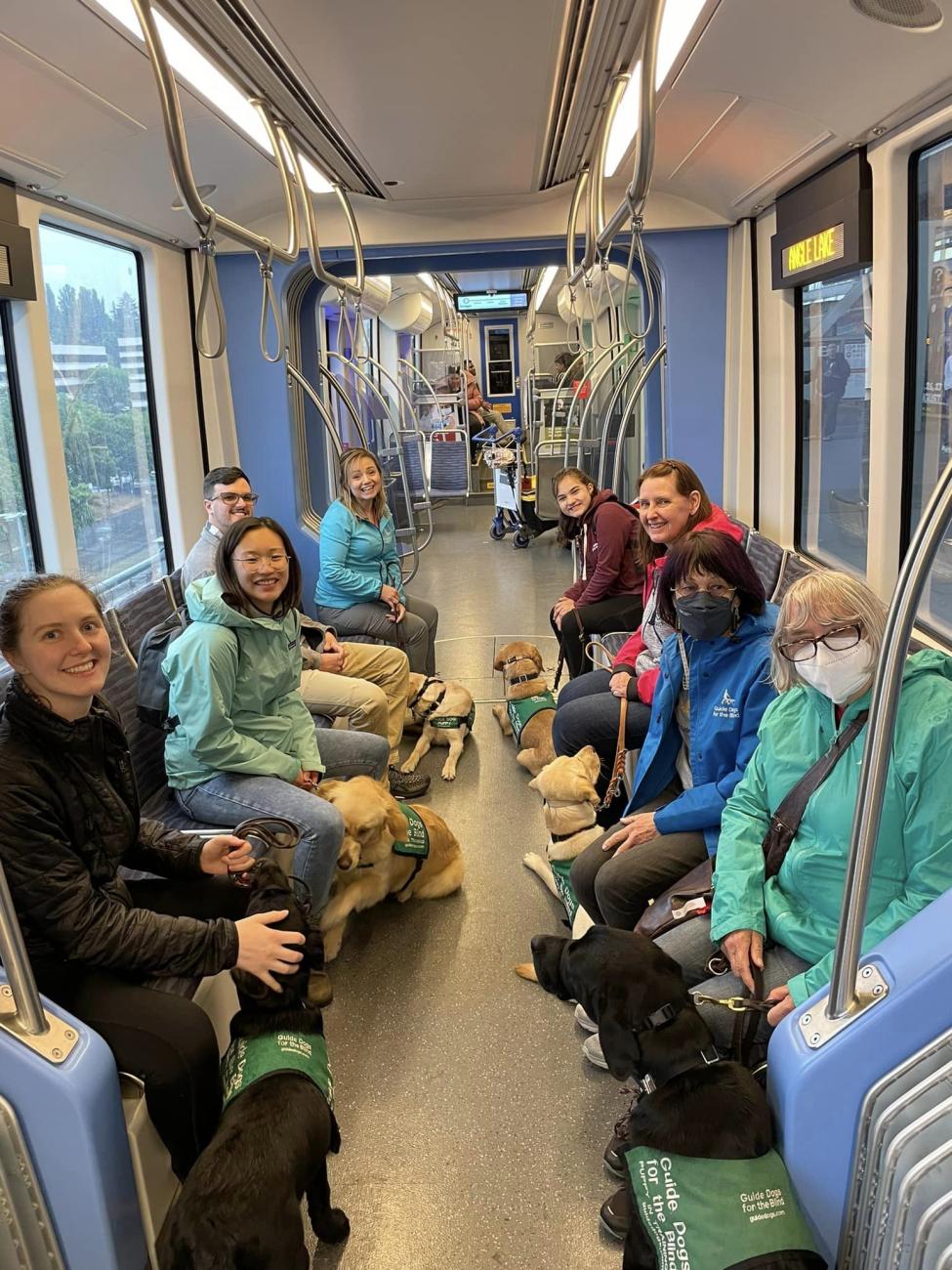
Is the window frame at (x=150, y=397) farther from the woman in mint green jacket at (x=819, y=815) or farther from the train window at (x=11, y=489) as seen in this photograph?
the woman in mint green jacket at (x=819, y=815)

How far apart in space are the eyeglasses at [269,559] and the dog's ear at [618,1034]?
1.84m

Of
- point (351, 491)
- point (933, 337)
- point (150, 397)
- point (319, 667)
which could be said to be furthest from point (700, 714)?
point (150, 397)

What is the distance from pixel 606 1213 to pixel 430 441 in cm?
1232

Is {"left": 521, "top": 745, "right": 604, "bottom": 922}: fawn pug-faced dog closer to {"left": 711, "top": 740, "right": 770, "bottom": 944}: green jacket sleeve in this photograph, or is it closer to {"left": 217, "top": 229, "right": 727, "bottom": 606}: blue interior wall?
{"left": 711, "top": 740, "right": 770, "bottom": 944}: green jacket sleeve

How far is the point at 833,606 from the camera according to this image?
6.58 ft

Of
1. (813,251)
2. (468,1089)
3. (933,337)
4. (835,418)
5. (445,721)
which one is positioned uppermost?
(813,251)

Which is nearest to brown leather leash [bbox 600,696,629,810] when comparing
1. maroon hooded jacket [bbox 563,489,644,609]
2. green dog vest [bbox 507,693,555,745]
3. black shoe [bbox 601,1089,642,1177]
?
green dog vest [bbox 507,693,555,745]

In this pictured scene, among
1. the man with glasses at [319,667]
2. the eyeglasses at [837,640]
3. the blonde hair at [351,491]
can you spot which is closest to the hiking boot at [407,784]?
the man with glasses at [319,667]

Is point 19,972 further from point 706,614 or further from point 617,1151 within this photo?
point 706,614

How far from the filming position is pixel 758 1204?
1.57 meters

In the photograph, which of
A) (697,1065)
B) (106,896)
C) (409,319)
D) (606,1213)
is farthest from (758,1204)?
(409,319)

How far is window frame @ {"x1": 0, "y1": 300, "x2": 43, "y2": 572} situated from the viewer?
12.0 feet

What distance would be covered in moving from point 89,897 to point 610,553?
11.4 feet

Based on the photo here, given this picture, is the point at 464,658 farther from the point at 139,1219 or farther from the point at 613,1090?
the point at 139,1219
